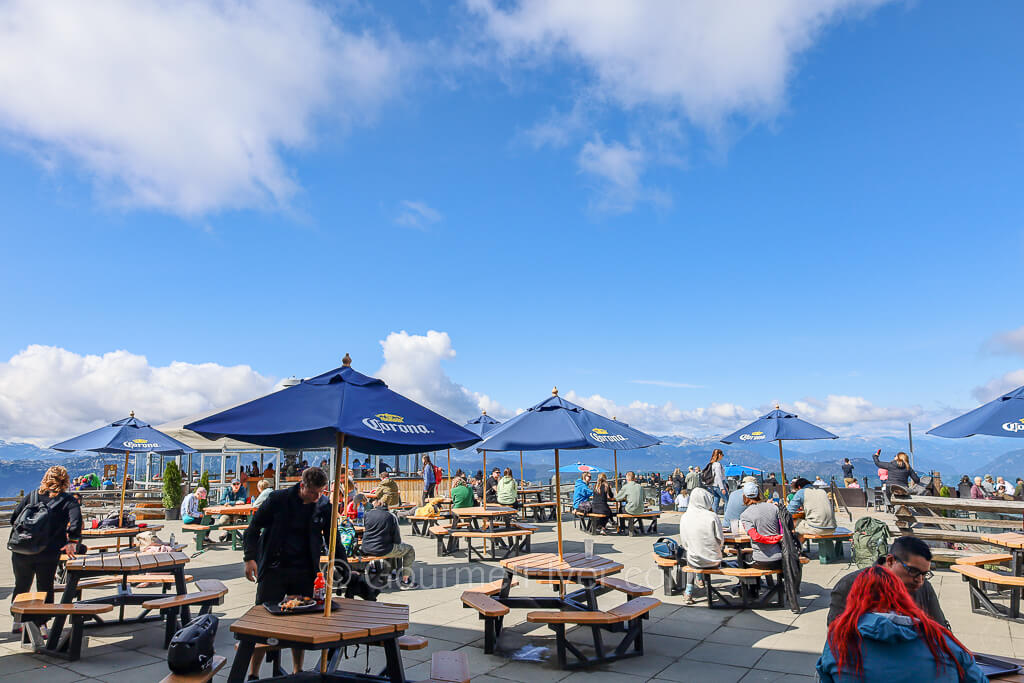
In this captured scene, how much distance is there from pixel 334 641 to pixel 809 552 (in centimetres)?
1044

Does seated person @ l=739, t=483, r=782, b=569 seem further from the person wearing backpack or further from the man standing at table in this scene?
the person wearing backpack

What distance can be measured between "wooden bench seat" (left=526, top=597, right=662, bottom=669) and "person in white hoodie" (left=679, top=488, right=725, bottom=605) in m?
1.82

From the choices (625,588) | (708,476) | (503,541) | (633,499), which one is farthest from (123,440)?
(708,476)

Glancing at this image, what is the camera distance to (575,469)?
74.2ft

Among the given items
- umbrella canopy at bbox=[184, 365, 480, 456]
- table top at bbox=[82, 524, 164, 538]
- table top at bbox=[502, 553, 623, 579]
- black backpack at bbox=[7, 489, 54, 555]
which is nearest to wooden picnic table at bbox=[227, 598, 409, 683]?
umbrella canopy at bbox=[184, 365, 480, 456]

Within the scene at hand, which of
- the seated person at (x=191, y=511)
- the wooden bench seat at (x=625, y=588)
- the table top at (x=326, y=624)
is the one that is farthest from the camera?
the seated person at (x=191, y=511)

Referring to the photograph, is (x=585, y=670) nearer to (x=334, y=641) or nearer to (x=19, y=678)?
(x=334, y=641)

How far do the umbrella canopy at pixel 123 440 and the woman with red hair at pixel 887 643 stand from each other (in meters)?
11.6

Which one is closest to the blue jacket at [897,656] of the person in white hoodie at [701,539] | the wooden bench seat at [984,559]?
the person in white hoodie at [701,539]

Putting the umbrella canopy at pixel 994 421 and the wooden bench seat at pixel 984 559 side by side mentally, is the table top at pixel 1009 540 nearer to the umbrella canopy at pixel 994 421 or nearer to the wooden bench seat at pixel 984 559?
the wooden bench seat at pixel 984 559

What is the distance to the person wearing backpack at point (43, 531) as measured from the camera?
6113 mm

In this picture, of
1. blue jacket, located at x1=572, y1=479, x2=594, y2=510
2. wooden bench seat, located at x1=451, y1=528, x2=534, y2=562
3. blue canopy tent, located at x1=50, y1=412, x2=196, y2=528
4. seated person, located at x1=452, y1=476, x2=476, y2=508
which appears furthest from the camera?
blue jacket, located at x1=572, y1=479, x2=594, y2=510

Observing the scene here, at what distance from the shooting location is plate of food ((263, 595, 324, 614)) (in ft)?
14.1

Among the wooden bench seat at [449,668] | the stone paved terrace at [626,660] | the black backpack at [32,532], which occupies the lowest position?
the stone paved terrace at [626,660]
